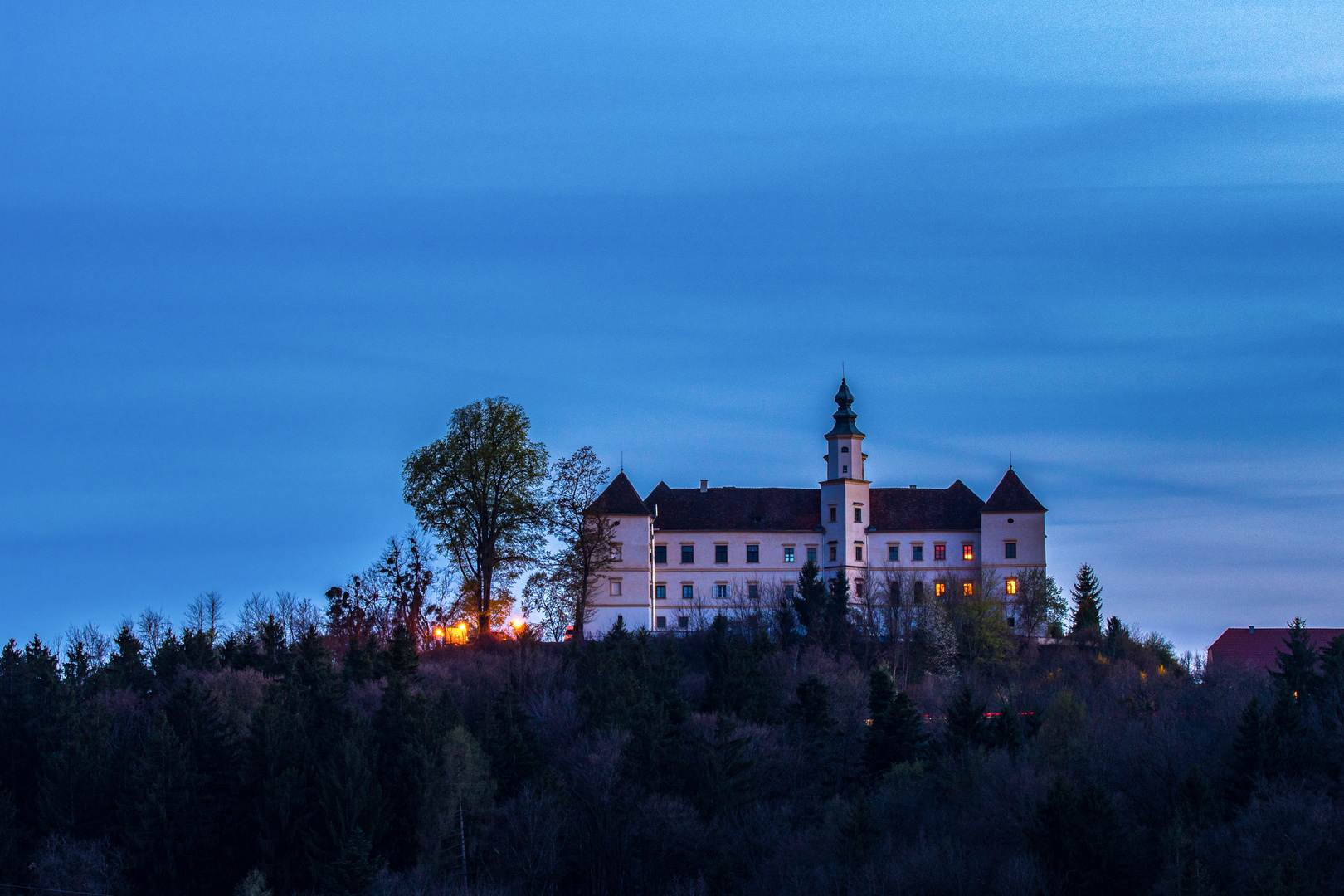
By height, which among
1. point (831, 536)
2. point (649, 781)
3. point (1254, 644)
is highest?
point (831, 536)

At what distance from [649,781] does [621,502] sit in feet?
91.8

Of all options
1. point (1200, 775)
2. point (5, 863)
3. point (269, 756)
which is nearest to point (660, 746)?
point (269, 756)

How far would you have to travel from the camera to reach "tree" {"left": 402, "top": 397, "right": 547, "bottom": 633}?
224ft

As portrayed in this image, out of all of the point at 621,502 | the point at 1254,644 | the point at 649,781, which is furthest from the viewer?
the point at 1254,644

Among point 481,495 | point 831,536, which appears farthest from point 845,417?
point 481,495

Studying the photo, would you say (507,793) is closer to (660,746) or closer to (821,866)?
(660,746)

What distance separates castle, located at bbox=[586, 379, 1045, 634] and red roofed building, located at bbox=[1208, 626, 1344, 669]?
70.5 feet

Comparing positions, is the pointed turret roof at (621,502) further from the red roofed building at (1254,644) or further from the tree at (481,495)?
the red roofed building at (1254,644)

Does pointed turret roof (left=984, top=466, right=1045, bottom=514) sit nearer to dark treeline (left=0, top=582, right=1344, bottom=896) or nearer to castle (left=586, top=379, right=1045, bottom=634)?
castle (left=586, top=379, right=1045, bottom=634)

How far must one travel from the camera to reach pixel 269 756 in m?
57.4

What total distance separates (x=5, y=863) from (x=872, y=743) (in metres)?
33.9

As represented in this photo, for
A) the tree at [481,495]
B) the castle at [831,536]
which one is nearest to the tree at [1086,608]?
the castle at [831,536]

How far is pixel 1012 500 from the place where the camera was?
86000mm

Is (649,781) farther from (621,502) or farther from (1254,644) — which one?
(1254,644)
